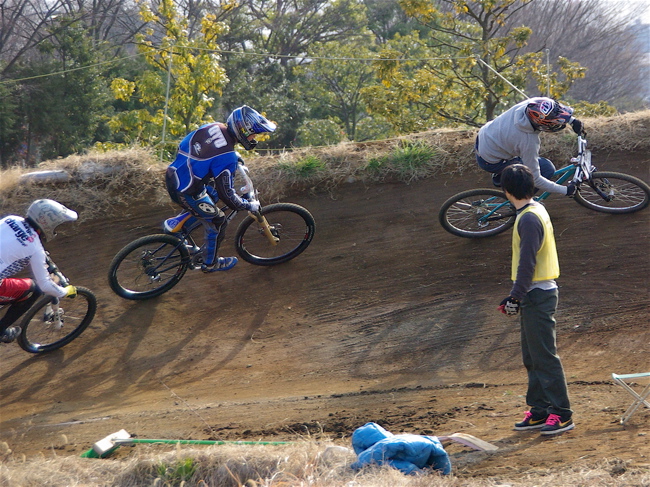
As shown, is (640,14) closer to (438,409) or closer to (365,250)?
(365,250)

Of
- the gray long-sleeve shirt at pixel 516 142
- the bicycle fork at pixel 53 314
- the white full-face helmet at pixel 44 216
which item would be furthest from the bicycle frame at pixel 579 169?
the bicycle fork at pixel 53 314

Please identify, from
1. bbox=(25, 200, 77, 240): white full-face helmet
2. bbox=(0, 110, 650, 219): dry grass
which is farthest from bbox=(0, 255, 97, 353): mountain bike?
bbox=(0, 110, 650, 219): dry grass

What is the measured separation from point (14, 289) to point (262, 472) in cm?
344

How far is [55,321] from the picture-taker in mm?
6609

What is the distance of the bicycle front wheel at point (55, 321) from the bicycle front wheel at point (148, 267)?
382 mm

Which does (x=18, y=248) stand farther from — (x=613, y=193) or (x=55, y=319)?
(x=613, y=193)

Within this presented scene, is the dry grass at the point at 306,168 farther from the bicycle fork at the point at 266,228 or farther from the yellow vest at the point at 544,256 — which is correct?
the yellow vest at the point at 544,256

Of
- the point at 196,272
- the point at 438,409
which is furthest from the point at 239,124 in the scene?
the point at 438,409

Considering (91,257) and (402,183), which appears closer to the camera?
(91,257)

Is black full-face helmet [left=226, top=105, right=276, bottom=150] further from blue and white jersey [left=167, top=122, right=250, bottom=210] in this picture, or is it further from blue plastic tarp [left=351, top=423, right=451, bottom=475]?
blue plastic tarp [left=351, top=423, right=451, bottom=475]

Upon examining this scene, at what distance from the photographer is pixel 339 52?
89.0 ft

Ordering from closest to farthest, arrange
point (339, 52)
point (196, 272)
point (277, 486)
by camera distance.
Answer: point (277, 486) < point (196, 272) < point (339, 52)

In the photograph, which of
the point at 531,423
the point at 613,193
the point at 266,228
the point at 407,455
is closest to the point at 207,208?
the point at 266,228

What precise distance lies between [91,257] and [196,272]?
1545 mm
